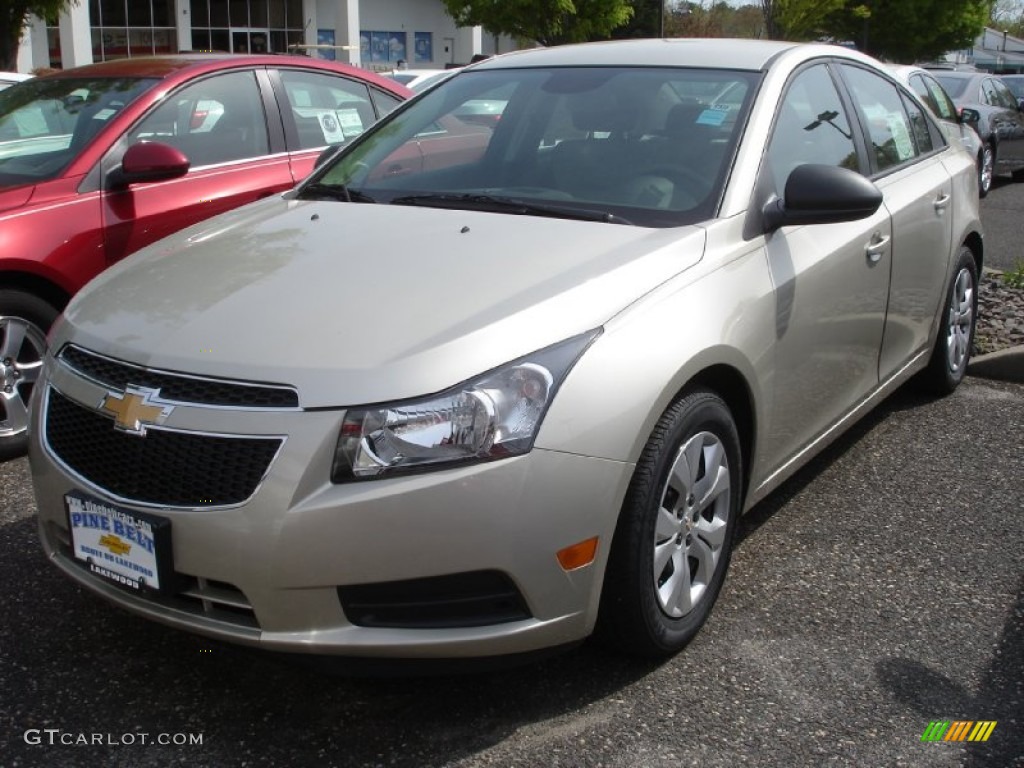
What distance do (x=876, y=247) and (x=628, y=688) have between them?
1959 millimetres

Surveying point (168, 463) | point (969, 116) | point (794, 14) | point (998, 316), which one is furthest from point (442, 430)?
point (794, 14)

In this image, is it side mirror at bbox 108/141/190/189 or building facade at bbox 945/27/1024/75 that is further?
building facade at bbox 945/27/1024/75

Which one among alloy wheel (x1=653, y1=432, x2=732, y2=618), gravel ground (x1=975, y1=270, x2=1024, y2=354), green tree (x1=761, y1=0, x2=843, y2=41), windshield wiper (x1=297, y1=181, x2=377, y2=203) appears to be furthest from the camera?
green tree (x1=761, y1=0, x2=843, y2=41)

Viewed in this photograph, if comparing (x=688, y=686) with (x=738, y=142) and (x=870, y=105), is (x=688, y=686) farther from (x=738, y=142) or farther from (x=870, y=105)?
(x=870, y=105)

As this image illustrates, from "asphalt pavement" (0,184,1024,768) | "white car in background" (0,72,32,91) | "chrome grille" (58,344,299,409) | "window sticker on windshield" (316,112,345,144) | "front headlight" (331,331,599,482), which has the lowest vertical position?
"asphalt pavement" (0,184,1024,768)

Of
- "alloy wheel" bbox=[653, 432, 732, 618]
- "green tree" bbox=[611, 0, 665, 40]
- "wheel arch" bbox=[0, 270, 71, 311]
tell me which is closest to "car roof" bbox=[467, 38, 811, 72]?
"alloy wheel" bbox=[653, 432, 732, 618]

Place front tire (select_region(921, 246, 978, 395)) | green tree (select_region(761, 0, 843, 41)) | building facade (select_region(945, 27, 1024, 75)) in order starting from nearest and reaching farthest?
front tire (select_region(921, 246, 978, 395))
green tree (select_region(761, 0, 843, 41))
building facade (select_region(945, 27, 1024, 75))

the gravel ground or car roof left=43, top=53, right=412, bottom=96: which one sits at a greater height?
car roof left=43, top=53, right=412, bottom=96

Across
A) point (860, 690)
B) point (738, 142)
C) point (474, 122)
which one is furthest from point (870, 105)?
point (860, 690)

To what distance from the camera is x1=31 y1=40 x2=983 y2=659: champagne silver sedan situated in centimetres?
250

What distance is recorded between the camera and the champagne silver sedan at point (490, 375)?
2500 mm

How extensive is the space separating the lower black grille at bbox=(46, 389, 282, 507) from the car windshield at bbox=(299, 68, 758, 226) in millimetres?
1320

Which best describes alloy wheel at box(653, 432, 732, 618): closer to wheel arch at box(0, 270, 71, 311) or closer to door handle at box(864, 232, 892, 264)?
door handle at box(864, 232, 892, 264)

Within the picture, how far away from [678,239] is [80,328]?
5.36 feet
